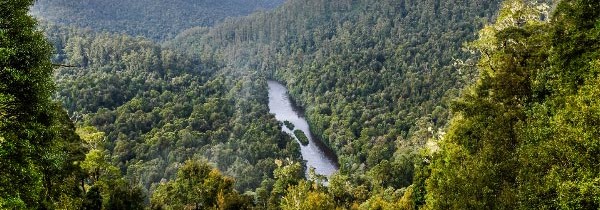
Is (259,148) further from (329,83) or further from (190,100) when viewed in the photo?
(329,83)

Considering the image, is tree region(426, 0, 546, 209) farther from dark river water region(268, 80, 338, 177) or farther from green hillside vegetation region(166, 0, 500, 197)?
dark river water region(268, 80, 338, 177)

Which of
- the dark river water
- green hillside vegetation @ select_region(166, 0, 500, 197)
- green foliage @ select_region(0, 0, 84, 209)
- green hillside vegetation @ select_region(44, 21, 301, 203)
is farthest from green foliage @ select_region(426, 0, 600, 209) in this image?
the dark river water

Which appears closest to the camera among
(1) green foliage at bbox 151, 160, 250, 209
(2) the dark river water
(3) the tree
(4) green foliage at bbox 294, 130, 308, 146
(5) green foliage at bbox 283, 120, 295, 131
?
(3) the tree

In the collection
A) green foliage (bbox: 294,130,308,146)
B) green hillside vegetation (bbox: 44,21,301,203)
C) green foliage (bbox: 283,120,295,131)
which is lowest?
green foliage (bbox: 283,120,295,131)

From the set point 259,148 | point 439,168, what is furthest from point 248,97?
point 439,168

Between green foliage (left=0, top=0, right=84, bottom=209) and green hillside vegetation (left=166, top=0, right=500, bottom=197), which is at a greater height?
green foliage (left=0, top=0, right=84, bottom=209)

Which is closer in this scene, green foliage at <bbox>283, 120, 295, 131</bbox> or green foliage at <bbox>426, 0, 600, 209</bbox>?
green foliage at <bbox>426, 0, 600, 209</bbox>
